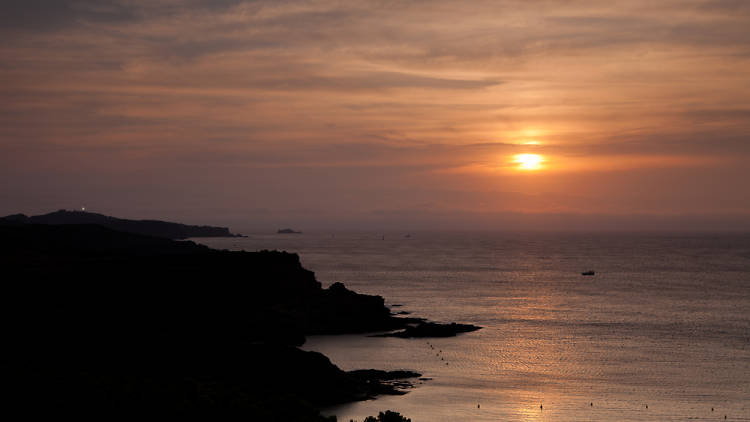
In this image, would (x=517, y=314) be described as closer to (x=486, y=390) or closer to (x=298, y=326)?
(x=298, y=326)

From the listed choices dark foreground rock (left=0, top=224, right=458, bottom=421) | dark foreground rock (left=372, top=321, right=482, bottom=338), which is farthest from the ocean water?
dark foreground rock (left=0, top=224, right=458, bottom=421)

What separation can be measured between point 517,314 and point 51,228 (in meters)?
116

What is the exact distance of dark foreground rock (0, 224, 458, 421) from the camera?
1732 inches

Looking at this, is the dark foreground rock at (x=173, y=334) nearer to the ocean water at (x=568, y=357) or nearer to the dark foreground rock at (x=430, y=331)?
the dark foreground rock at (x=430, y=331)

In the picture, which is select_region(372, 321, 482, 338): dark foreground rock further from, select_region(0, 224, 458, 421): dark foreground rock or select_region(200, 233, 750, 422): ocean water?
select_region(0, 224, 458, 421): dark foreground rock

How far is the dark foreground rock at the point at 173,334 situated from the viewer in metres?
44.0

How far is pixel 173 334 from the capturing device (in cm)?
7056

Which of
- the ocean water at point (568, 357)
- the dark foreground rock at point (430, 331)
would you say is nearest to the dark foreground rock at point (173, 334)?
the dark foreground rock at point (430, 331)

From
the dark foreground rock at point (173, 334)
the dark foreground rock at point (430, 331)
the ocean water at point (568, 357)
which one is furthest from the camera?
the dark foreground rock at point (430, 331)

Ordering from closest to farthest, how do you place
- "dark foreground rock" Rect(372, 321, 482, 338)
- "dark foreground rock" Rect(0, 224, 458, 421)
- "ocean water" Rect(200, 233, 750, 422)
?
"dark foreground rock" Rect(0, 224, 458, 421)
"ocean water" Rect(200, 233, 750, 422)
"dark foreground rock" Rect(372, 321, 482, 338)

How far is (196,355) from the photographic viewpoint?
2579 inches

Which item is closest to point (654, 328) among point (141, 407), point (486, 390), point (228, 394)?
point (486, 390)

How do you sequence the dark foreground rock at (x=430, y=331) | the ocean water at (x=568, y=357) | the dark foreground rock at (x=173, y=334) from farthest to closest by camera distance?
the dark foreground rock at (x=430, y=331), the ocean water at (x=568, y=357), the dark foreground rock at (x=173, y=334)

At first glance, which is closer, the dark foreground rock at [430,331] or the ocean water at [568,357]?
the ocean water at [568,357]
